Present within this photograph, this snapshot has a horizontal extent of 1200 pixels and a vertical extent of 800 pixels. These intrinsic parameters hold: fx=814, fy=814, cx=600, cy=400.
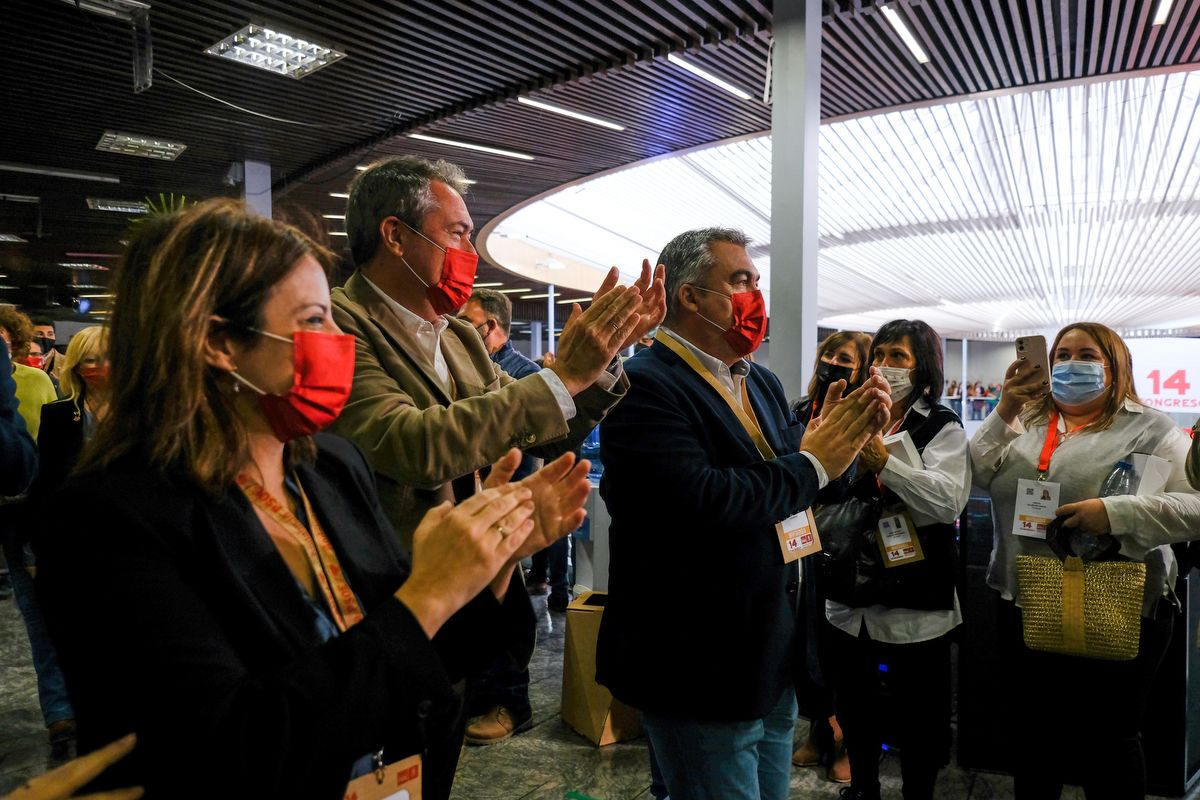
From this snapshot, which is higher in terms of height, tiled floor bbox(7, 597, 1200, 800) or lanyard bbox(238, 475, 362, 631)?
lanyard bbox(238, 475, 362, 631)

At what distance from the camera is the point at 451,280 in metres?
1.75

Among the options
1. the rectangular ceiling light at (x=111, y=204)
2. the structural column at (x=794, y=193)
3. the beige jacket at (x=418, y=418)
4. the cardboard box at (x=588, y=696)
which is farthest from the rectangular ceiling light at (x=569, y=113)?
the rectangular ceiling light at (x=111, y=204)

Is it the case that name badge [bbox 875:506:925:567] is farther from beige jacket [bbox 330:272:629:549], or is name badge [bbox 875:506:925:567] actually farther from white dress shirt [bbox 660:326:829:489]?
beige jacket [bbox 330:272:629:549]

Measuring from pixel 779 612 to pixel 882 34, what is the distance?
4643mm

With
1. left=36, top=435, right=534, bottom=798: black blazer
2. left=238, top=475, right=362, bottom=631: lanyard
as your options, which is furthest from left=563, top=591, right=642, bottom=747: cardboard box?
left=36, top=435, right=534, bottom=798: black blazer

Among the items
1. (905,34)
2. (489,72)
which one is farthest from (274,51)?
(905,34)

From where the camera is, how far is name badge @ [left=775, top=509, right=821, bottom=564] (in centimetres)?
179

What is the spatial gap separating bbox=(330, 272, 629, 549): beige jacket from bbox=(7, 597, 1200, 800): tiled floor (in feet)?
5.97

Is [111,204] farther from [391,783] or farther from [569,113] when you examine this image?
[391,783]

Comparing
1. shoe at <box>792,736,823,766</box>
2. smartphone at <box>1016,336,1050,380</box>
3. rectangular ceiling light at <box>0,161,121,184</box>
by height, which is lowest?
shoe at <box>792,736,823,766</box>

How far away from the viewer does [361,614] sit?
109 cm

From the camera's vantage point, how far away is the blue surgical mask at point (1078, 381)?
8.39 feet

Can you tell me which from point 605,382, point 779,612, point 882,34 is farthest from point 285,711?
point 882,34

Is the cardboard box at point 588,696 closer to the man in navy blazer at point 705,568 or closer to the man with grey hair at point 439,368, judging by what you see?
the man in navy blazer at point 705,568
